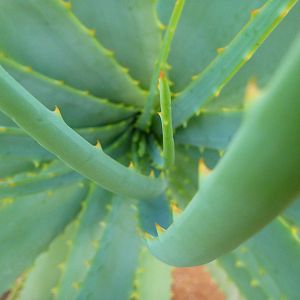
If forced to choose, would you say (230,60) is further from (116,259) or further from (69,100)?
(116,259)

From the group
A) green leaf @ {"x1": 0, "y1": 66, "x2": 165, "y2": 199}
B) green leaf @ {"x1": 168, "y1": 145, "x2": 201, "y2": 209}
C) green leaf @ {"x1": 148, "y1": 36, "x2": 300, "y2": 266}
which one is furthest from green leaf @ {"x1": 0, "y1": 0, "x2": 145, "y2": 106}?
green leaf @ {"x1": 148, "y1": 36, "x2": 300, "y2": 266}

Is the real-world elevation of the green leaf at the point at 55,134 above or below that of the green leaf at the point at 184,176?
above

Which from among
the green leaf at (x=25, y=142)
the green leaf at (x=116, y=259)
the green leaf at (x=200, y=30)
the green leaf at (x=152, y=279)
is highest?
the green leaf at (x=200, y=30)

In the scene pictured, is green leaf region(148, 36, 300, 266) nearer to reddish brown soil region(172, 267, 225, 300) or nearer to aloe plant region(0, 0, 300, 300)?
aloe plant region(0, 0, 300, 300)

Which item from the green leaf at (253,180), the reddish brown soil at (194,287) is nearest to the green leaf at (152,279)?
the green leaf at (253,180)

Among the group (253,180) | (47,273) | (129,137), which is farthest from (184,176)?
(253,180)

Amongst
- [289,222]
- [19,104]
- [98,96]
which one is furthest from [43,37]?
[289,222]

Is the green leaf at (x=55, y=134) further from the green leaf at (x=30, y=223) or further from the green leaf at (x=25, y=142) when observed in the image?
the green leaf at (x=30, y=223)
